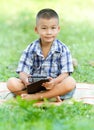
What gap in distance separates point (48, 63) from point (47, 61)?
0.03 m

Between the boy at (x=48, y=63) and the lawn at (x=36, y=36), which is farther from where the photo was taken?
the boy at (x=48, y=63)

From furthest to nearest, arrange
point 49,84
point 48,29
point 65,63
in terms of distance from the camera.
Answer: point 65,63 < point 48,29 < point 49,84

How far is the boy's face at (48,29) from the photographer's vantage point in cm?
680

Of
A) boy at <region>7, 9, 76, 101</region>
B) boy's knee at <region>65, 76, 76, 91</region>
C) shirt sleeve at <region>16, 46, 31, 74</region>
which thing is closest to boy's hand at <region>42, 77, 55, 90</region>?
boy at <region>7, 9, 76, 101</region>

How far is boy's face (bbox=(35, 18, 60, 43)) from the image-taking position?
680 centimetres

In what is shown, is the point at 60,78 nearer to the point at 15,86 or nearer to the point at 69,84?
the point at 69,84

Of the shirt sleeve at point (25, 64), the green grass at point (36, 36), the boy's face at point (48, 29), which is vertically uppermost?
the boy's face at point (48, 29)

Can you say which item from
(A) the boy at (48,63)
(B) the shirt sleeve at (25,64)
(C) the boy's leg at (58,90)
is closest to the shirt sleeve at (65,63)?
(A) the boy at (48,63)

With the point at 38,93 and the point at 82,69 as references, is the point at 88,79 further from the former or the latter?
the point at 38,93

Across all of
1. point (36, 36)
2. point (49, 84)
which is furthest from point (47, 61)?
point (36, 36)

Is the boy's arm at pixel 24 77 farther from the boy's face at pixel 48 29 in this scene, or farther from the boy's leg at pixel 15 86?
the boy's face at pixel 48 29

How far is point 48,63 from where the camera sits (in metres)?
6.94

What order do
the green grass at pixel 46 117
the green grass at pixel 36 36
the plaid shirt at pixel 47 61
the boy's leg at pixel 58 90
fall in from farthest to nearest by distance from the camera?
the green grass at pixel 36 36
the plaid shirt at pixel 47 61
the boy's leg at pixel 58 90
the green grass at pixel 46 117

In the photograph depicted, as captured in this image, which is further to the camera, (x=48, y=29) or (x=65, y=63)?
(x=65, y=63)
